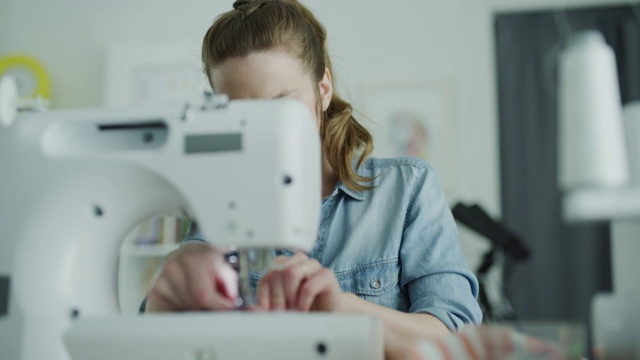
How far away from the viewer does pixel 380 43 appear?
3672 mm

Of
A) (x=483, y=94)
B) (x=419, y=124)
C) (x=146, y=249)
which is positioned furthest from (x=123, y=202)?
(x=483, y=94)

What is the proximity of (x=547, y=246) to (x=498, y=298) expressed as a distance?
0.36 metres

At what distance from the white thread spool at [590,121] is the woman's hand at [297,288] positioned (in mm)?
284

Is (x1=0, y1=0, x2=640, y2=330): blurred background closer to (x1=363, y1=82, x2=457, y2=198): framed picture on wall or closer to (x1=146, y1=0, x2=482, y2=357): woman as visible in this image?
(x1=363, y1=82, x2=457, y2=198): framed picture on wall

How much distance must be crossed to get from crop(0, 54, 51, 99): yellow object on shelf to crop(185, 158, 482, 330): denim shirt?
120 inches

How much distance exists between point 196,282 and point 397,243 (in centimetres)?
44

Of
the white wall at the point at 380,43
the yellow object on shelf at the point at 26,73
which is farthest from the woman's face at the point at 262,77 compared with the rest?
the yellow object on shelf at the point at 26,73

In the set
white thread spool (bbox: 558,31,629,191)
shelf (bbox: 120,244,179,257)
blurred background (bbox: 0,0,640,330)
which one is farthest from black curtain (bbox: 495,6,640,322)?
white thread spool (bbox: 558,31,629,191)

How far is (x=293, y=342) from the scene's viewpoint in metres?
0.69

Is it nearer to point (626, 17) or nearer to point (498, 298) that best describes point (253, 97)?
point (498, 298)

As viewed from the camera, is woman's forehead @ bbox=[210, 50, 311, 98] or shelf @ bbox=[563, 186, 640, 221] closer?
shelf @ bbox=[563, 186, 640, 221]

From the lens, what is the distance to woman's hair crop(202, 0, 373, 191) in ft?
3.76

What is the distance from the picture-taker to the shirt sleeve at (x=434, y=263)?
40.8 inches

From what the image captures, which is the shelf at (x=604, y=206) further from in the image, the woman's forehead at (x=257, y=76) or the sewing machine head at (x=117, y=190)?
the woman's forehead at (x=257, y=76)
